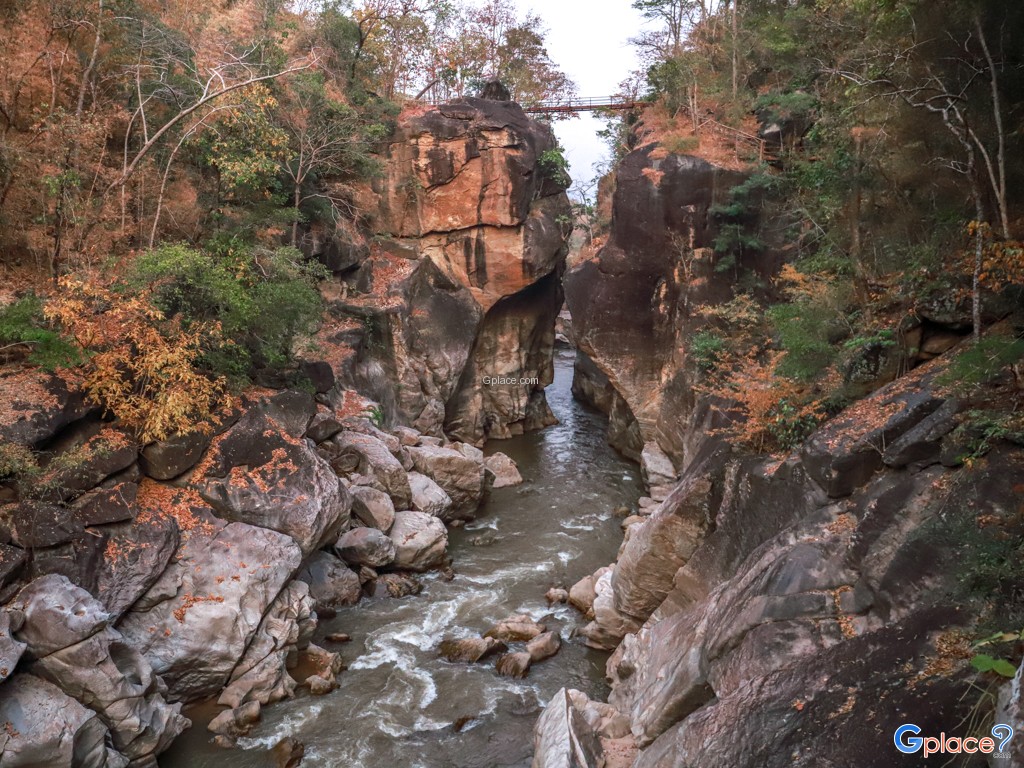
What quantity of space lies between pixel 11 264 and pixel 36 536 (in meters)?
7.07

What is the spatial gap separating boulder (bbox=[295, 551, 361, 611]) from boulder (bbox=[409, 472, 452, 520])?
10.6 feet

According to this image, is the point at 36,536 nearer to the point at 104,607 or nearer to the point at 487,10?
the point at 104,607

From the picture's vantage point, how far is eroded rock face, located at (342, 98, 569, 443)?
24828 millimetres

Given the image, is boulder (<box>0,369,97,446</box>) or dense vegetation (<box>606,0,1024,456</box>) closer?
dense vegetation (<box>606,0,1024,456</box>)

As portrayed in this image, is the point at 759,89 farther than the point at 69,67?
Yes

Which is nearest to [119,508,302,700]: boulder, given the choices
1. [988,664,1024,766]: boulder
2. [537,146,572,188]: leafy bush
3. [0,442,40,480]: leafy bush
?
[0,442,40,480]: leafy bush

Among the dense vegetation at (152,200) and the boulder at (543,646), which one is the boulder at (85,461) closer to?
the dense vegetation at (152,200)

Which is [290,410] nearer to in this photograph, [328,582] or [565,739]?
[328,582]

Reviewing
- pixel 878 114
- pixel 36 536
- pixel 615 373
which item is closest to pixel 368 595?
pixel 36 536

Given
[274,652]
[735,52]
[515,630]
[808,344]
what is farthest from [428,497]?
[735,52]

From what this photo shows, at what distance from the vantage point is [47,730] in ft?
27.3

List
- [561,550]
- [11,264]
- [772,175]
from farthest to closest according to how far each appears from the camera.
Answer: [772,175] → [561,550] → [11,264]

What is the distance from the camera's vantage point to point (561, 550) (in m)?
17.2

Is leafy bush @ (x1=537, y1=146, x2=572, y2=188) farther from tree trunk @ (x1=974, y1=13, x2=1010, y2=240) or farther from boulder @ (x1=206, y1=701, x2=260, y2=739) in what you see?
boulder @ (x1=206, y1=701, x2=260, y2=739)
